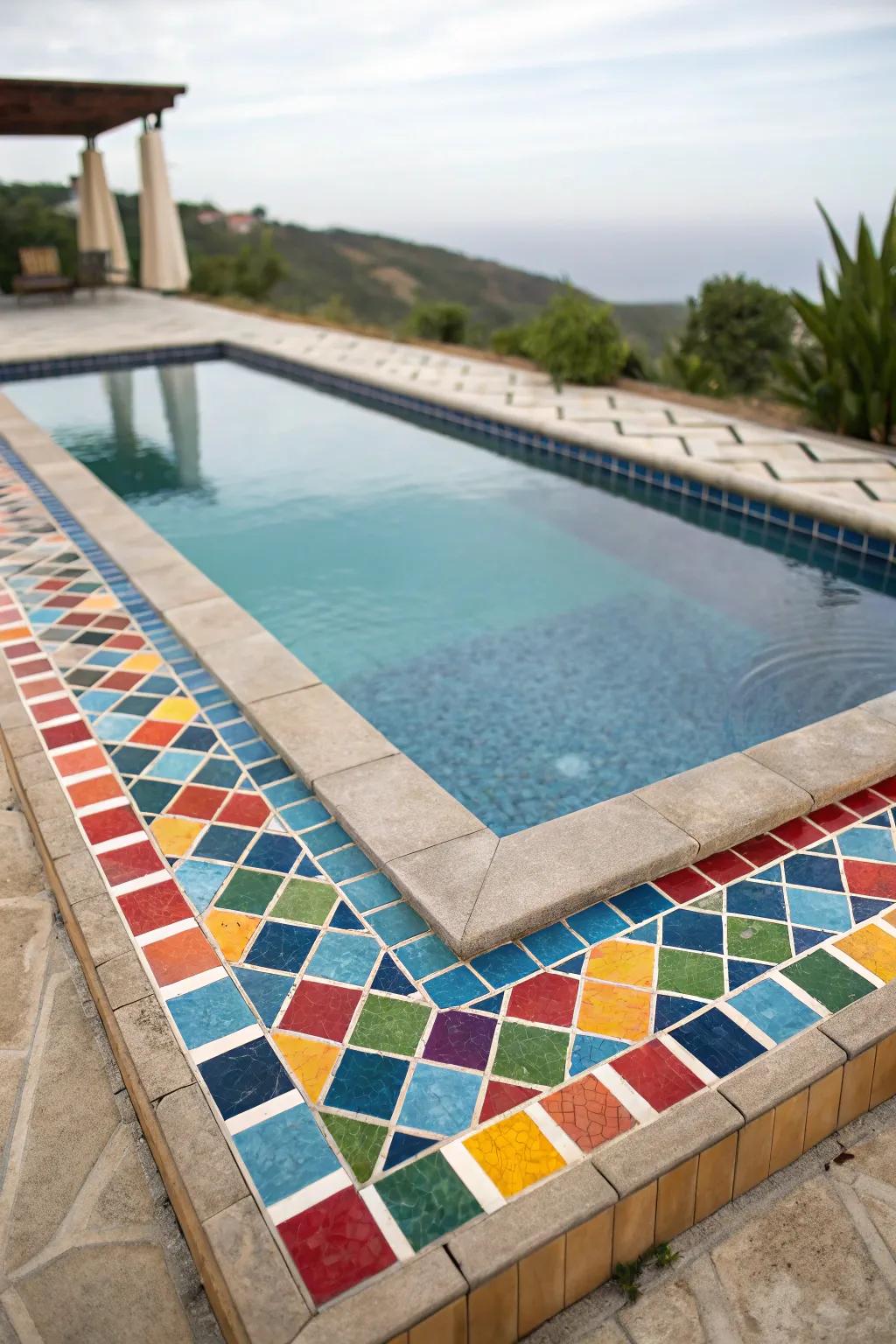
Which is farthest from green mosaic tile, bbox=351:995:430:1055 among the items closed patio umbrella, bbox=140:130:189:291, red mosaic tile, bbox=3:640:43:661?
closed patio umbrella, bbox=140:130:189:291

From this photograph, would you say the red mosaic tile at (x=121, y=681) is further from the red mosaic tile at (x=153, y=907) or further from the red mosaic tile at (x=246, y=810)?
the red mosaic tile at (x=153, y=907)

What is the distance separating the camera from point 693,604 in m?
4.38

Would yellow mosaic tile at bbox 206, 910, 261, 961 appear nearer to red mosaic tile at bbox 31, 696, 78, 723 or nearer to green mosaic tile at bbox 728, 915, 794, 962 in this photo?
green mosaic tile at bbox 728, 915, 794, 962

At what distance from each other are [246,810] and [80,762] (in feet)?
1.90

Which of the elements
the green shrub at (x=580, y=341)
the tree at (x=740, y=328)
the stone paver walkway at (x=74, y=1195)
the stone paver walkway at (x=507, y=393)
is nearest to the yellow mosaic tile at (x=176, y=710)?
the stone paver walkway at (x=74, y=1195)

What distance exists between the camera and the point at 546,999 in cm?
197

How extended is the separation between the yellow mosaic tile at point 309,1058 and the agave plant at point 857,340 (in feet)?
17.6

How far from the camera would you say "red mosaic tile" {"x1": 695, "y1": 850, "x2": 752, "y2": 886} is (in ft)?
7.69

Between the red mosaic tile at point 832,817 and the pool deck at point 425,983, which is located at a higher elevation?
the red mosaic tile at point 832,817

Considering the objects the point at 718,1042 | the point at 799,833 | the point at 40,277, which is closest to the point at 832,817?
the point at 799,833

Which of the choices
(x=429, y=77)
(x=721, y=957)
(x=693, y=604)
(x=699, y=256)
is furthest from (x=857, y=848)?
(x=429, y=77)

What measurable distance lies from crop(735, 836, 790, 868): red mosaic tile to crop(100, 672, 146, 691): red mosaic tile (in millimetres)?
2000

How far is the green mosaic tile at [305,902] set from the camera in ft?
7.21

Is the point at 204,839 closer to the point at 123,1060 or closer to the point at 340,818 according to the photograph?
the point at 340,818
